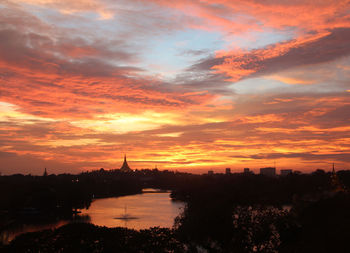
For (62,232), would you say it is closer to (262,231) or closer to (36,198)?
(262,231)

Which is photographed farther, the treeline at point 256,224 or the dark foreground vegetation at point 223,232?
the dark foreground vegetation at point 223,232

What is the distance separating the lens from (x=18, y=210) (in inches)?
2827

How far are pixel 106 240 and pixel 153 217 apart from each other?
3878cm

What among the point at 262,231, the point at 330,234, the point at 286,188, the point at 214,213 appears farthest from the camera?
the point at 286,188

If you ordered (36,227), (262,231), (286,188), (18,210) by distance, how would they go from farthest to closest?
(286,188)
(18,210)
(36,227)
(262,231)

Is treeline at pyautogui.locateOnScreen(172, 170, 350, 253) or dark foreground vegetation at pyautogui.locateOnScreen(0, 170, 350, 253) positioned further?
dark foreground vegetation at pyautogui.locateOnScreen(0, 170, 350, 253)

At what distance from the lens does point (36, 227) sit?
5428 cm

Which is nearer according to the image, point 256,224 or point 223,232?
point 256,224

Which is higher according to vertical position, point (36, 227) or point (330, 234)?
point (330, 234)

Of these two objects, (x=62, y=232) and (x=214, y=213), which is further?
(x=62, y=232)

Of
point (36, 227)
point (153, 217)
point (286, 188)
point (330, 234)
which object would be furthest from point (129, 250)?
point (286, 188)

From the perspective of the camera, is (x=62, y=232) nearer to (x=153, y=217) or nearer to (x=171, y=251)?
(x=171, y=251)

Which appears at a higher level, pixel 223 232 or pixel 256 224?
pixel 256 224

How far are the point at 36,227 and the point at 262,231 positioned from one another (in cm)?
3923
